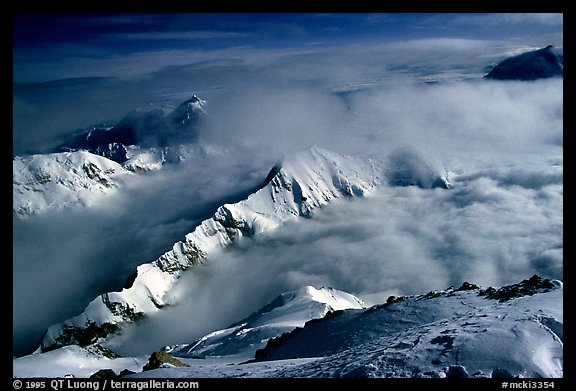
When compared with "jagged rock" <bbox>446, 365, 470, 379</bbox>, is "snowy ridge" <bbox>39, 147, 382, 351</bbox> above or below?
below

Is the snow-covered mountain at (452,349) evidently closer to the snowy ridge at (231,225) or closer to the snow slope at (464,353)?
the snow slope at (464,353)

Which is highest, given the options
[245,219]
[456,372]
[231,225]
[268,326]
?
[456,372]

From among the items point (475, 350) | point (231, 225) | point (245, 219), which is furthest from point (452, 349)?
point (245, 219)

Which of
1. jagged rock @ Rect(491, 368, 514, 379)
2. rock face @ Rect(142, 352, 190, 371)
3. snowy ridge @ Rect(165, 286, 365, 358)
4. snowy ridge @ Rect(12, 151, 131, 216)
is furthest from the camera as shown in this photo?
snowy ridge @ Rect(12, 151, 131, 216)

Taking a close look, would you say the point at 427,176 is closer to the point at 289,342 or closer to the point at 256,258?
the point at 256,258

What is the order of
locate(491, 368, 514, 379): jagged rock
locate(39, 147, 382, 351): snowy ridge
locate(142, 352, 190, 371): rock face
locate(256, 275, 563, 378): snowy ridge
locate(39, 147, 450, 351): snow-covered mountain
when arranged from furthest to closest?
1. locate(39, 147, 450, 351): snow-covered mountain
2. locate(39, 147, 382, 351): snowy ridge
3. locate(142, 352, 190, 371): rock face
4. locate(256, 275, 563, 378): snowy ridge
5. locate(491, 368, 514, 379): jagged rock

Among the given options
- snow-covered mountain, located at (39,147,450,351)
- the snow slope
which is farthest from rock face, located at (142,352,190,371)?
snow-covered mountain, located at (39,147,450,351)

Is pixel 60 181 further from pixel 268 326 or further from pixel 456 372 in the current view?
pixel 456 372

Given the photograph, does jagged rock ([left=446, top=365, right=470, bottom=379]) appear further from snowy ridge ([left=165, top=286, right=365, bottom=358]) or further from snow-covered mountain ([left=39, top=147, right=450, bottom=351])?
snow-covered mountain ([left=39, top=147, right=450, bottom=351])
